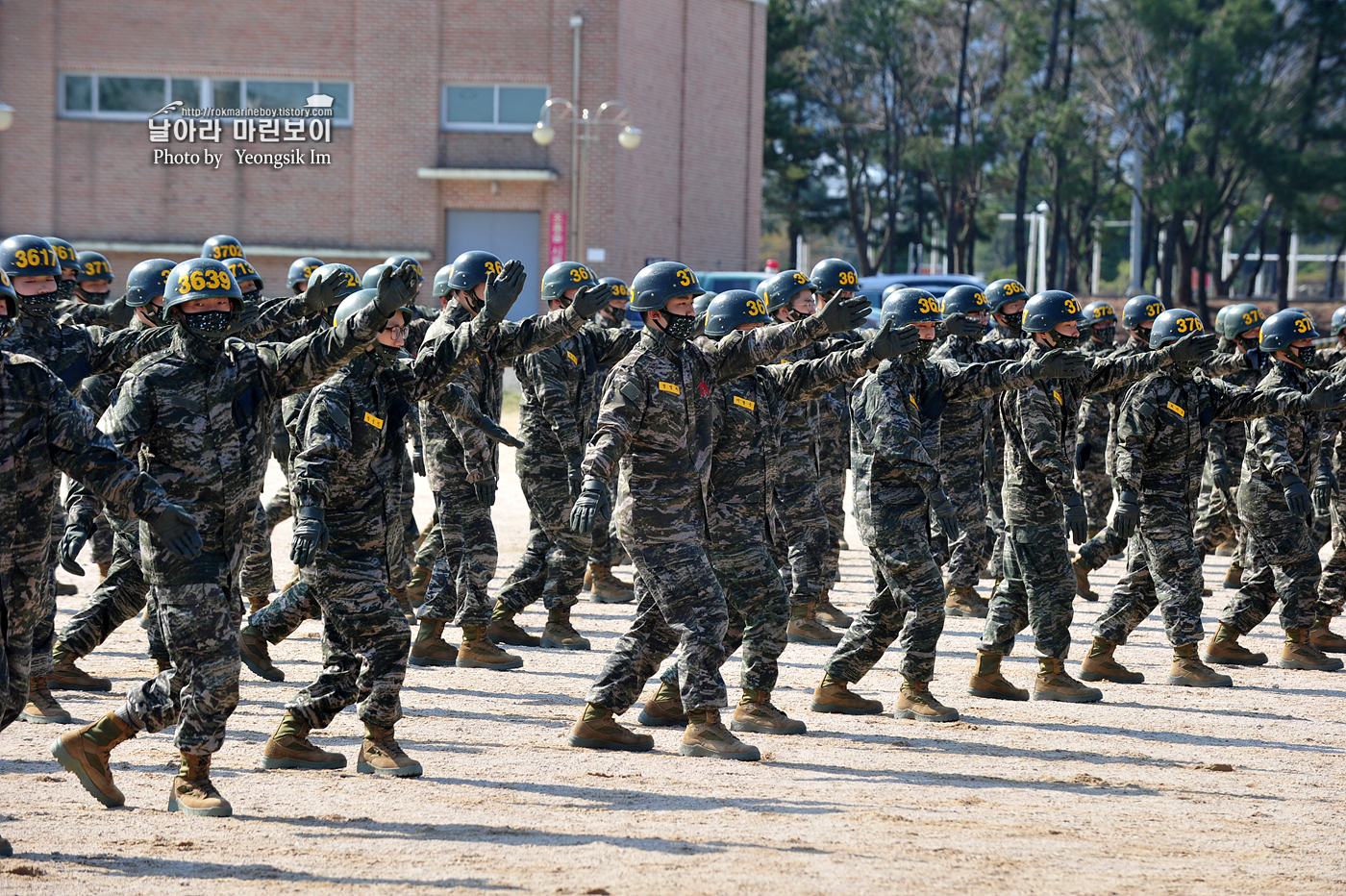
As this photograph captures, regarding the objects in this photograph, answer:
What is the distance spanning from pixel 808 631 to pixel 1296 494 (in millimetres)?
3392

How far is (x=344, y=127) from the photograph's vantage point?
36.1 m

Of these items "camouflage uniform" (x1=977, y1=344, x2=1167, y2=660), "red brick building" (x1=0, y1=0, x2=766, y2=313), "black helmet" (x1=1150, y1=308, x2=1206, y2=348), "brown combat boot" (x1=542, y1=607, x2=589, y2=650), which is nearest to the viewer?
"camouflage uniform" (x1=977, y1=344, x2=1167, y2=660)

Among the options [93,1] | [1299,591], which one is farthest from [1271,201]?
[1299,591]

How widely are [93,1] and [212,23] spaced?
2918 millimetres

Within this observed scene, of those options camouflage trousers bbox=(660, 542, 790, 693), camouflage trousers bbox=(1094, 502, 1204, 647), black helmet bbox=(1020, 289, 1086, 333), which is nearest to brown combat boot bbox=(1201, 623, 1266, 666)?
camouflage trousers bbox=(1094, 502, 1204, 647)

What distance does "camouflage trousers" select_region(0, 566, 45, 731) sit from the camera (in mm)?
5855

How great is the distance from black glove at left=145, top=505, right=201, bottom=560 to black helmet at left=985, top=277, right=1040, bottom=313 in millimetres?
6915

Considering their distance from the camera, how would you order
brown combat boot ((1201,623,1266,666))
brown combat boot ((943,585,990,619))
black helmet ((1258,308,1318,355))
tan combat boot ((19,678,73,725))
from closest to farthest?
tan combat boot ((19,678,73,725)) < black helmet ((1258,308,1318,355)) < brown combat boot ((1201,623,1266,666)) < brown combat boot ((943,585,990,619))

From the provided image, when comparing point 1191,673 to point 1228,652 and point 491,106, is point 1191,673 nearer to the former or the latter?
point 1228,652

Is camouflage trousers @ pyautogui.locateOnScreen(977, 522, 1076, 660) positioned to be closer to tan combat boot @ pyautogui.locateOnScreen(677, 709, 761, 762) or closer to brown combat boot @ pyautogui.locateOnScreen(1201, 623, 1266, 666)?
brown combat boot @ pyautogui.locateOnScreen(1201, 623, 1266, 666)

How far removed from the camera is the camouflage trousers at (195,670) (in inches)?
243

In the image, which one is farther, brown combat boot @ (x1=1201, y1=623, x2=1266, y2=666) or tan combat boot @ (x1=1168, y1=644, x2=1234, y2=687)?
brown combat boot @ (x1=1201, y1=623, x2=1266, y2=666)

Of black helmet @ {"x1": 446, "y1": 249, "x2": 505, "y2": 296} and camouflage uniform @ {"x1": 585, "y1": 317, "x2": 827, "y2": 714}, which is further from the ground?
black helmet @ {"x1": 446, "y1": 249, "x2": 505, "y2": 296}

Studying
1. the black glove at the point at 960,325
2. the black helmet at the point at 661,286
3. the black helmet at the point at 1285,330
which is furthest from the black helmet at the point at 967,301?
the black helmet at the point at 661,286
